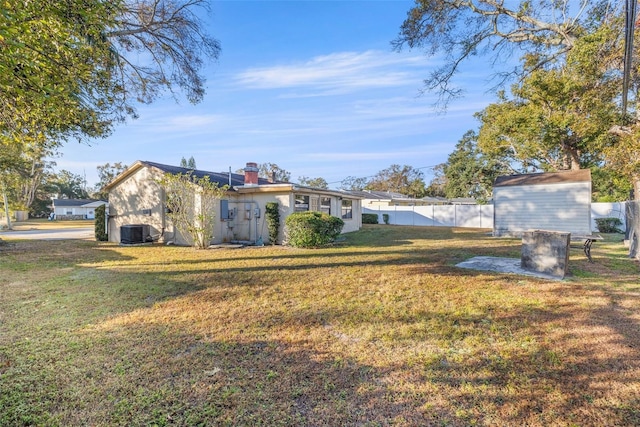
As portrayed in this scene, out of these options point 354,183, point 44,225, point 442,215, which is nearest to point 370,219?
point 442,215

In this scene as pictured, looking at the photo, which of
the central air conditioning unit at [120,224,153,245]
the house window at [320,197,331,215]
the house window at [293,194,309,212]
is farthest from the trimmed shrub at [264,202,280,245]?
the central air conditioning unit at [120,224,153,245]

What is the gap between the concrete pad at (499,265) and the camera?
6606 millimetres

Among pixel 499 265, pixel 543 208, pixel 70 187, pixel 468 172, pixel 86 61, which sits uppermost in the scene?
pixel 70 187

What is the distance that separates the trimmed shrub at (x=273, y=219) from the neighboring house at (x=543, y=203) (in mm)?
10618

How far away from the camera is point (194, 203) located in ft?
39.2

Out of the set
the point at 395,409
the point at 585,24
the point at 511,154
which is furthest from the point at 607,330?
the point at 511,154

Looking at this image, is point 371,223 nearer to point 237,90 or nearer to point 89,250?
point 237,90

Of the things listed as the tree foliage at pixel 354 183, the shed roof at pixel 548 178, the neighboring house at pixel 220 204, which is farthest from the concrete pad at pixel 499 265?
the tree foliage at pixel 354 183

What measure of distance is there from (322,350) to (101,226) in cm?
1529

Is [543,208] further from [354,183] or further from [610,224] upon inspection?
[354,183]

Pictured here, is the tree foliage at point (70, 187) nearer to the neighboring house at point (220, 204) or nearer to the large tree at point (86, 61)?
the neighboring house at point (220, 204)

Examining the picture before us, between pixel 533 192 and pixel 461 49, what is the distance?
7.85 metres

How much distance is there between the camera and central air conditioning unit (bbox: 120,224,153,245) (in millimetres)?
12797

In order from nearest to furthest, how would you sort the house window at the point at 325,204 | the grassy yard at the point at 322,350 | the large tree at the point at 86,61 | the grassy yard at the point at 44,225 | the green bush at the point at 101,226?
the grassy yard at the point at 322,350 < the large tree at the point at 86,61 < the green bush at the point at 101,226 < the house window at the point at 325,204 < the grassy yard at the point at 44,225
